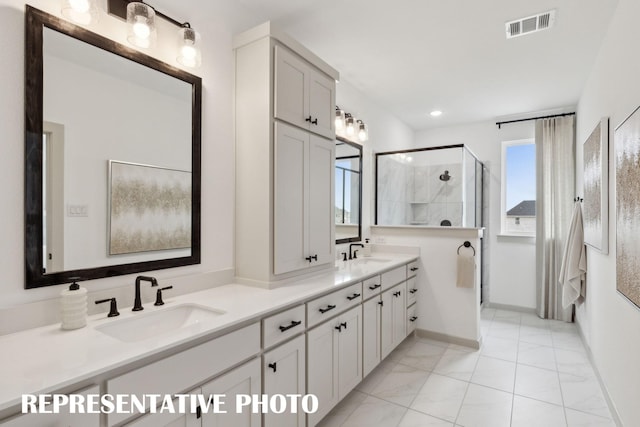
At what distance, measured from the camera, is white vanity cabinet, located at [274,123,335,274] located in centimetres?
201

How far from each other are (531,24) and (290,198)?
2177 mm

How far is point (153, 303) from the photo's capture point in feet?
5.32

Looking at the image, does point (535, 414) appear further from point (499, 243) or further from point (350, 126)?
point (499, 243)

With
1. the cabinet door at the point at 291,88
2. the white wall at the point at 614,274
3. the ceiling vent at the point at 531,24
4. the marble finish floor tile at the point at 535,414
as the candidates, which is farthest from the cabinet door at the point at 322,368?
the ceiling vent at the point at 531,24

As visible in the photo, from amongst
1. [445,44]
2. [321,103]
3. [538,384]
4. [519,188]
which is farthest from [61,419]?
[519,188]

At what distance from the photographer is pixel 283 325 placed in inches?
64.6

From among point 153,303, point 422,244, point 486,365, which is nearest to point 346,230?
point 422,244

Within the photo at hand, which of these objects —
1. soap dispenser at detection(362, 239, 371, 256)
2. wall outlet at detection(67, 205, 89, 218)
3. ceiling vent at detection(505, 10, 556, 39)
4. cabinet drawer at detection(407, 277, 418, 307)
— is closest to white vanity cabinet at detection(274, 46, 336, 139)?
wall outlet at detection(67, 205, 89, 218)

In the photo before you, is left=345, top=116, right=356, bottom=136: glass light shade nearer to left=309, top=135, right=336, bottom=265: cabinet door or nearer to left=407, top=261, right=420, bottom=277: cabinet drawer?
left=309, top=135, right=336, bottom=265: cabinet door

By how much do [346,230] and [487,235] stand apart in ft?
8.34

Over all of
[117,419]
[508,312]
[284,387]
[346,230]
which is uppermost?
[346,230]

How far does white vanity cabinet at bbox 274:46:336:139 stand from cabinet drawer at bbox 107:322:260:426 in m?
1.29

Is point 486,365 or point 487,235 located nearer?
point 486,365

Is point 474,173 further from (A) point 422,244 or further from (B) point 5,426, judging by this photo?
(B) point 5,426
